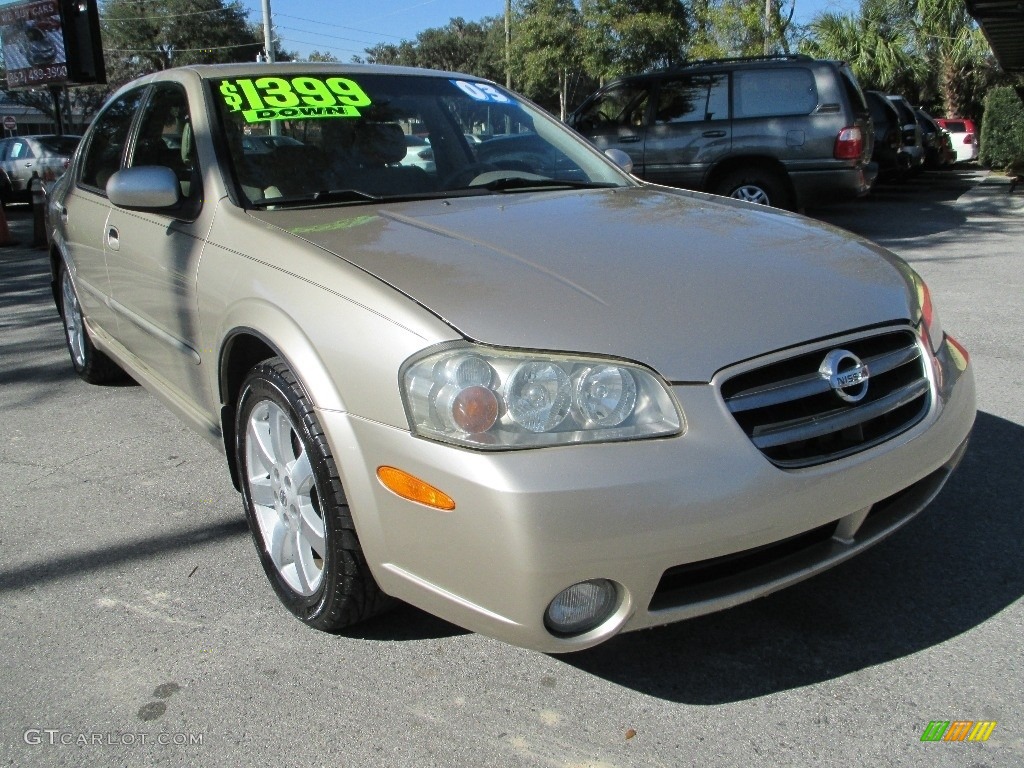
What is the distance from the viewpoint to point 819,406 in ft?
7.09

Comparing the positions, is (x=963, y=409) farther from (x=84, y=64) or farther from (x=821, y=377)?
(x=84, y=64)

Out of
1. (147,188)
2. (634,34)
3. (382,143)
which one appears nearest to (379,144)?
(382,143)

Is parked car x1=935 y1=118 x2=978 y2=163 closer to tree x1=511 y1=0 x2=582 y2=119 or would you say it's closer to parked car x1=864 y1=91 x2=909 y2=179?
parked car x1=864 y1=91 x2=909 y2=179

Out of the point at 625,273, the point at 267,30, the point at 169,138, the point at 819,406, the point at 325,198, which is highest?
the point at 267,30

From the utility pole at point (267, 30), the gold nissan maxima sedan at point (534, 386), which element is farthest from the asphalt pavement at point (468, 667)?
the utility pole at point (267, 30)

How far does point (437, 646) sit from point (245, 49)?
177 feet

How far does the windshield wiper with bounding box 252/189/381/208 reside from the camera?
2.99 meters

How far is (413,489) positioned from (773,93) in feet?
29.9

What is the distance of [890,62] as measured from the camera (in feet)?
84.4

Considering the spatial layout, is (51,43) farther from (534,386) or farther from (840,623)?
(840,623)

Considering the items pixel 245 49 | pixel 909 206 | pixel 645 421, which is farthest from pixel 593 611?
pixel 245 49

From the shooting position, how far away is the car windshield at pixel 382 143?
125 inches

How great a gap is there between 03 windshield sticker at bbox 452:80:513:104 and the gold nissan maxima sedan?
778mm

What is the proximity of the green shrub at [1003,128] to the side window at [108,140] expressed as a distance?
1688 centimetres
